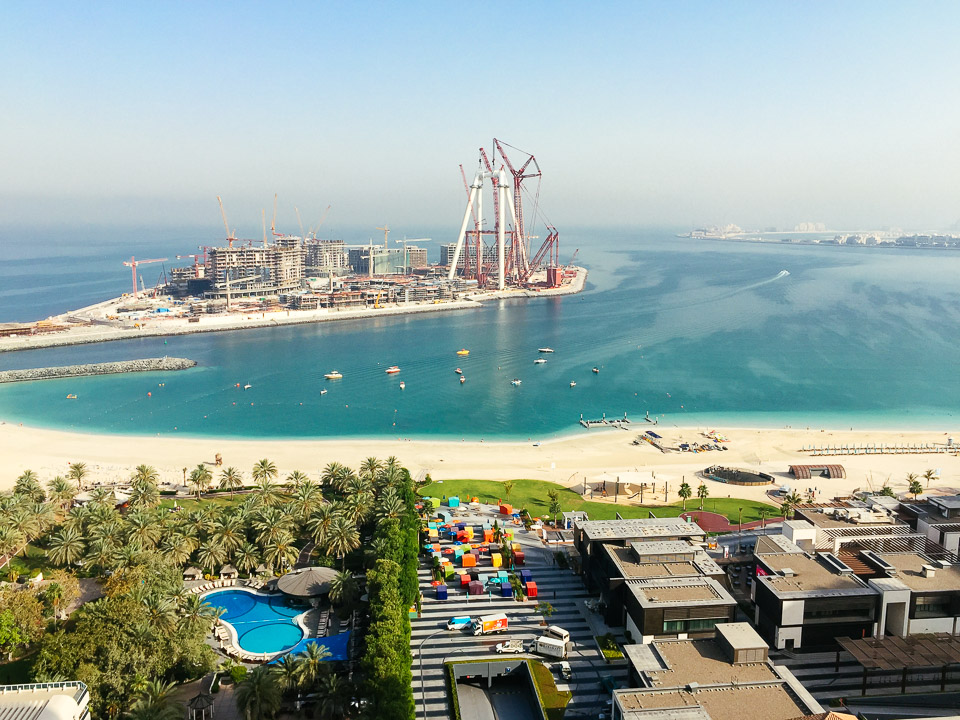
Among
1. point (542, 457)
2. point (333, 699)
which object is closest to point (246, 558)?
point (333, 699)

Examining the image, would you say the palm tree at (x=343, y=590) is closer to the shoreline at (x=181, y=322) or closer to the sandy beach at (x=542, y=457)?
the sandy beach at (x=542, y=457)

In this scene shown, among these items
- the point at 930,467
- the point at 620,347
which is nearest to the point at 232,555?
the point at 930,467

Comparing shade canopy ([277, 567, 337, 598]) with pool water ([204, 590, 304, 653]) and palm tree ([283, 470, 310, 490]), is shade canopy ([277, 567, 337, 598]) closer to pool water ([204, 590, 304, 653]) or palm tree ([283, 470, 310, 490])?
pool water ([204, 590, 304, 653])

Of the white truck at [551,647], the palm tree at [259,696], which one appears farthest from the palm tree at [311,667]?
the white truck at [551,647]

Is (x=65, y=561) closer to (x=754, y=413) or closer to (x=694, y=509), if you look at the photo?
(x=694, y=509)

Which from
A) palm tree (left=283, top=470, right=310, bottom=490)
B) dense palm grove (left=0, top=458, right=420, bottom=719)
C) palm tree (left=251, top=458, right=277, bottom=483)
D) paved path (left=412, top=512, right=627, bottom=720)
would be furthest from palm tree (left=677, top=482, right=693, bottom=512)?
palm tree (left=251, top=458, right=277, bottom=483)
